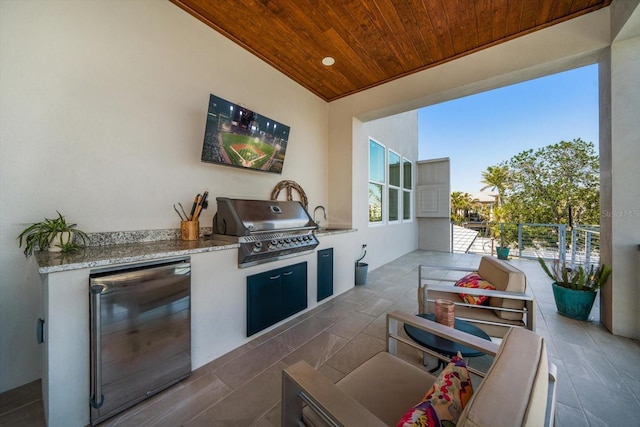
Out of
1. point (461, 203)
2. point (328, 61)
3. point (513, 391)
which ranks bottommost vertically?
point (513, 391)

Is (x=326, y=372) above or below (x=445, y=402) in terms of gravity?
below

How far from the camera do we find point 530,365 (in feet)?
2.21

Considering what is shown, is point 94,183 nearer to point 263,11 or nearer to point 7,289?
point 7,289

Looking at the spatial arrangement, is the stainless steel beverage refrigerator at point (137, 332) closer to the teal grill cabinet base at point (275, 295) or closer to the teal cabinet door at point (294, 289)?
the teal grill cabinet base at point (275, 295)

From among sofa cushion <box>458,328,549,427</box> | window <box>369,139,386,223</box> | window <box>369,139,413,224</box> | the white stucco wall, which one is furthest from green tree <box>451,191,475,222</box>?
sofa cushion <box>458,328,549,427</box>

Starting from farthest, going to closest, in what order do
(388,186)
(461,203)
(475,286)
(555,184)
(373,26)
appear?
1. (461,203)
2. (555,184)
3. (388,186)
4. (373,26)
5. (475,286)

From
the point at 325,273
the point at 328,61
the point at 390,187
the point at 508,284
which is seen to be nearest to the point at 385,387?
the point at 508,284

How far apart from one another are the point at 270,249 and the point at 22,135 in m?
1.97

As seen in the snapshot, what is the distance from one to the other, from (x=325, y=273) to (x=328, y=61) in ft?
9.77

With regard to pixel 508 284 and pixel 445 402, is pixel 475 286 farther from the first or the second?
pixel 445 402

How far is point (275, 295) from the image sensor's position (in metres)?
2.54

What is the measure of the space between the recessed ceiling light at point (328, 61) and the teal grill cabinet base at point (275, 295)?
2784 mm

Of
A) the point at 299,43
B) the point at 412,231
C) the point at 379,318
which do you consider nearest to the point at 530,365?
the point at 379,318

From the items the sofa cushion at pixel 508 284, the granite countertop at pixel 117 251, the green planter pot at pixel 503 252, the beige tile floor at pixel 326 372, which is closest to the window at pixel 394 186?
Answer: the green planter pot at pixel 503 252
